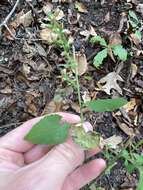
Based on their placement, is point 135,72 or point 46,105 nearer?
point 46,105

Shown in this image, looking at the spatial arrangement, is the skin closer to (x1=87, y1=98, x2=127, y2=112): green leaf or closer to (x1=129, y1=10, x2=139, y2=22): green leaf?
(x1=87, y1=98, x2=127, y2=112): green leaf

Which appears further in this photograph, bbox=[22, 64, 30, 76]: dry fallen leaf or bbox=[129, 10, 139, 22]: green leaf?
bbox=[129, 10, 139, 22]: green leaf

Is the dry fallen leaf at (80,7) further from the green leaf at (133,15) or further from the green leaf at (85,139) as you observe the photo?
the green leaf at (85,139)

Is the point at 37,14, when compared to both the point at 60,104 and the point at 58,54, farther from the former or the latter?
the point at 60,104

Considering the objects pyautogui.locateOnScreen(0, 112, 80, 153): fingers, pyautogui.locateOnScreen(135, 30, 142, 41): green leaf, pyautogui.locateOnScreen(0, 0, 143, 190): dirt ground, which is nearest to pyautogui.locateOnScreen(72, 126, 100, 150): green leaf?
pyautogui.locateOnScreen(0, 112, 80, 153): fingers

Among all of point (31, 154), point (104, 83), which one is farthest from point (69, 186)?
point (104, 83)

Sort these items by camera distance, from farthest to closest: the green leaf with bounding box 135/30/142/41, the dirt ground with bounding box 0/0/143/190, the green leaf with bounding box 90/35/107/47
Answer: the green leaf with bounding box 135/30/142/41
the green leaf with bounding box 90/35/107/47
the dirt ground with bounding box 0/0/143/190

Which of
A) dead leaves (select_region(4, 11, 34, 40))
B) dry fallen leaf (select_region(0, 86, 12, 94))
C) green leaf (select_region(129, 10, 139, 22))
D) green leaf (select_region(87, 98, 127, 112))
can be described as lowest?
dry fallen leaf (select_region(0, 86, 12, 94))
